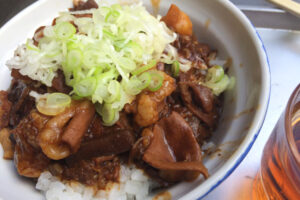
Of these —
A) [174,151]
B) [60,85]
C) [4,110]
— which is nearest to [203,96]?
[174,151]

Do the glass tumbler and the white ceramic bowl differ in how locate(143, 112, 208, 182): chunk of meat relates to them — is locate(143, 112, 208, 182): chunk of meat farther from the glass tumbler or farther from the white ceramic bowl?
the glass tumbler

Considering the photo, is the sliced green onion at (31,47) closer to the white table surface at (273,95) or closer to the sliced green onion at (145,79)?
the sliced green onion at (145,79)

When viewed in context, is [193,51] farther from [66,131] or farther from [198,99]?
[66,131]

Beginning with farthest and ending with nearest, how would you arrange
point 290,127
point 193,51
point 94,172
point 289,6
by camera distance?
point 289,6, point 193,51, point 94,172, point 290,127

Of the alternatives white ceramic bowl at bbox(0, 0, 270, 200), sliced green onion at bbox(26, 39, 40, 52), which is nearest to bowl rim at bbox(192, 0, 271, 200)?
white ceramic bowl at bbox(0, 0, 270, 200)

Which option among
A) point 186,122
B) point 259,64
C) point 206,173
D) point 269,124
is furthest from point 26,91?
point 269,124
